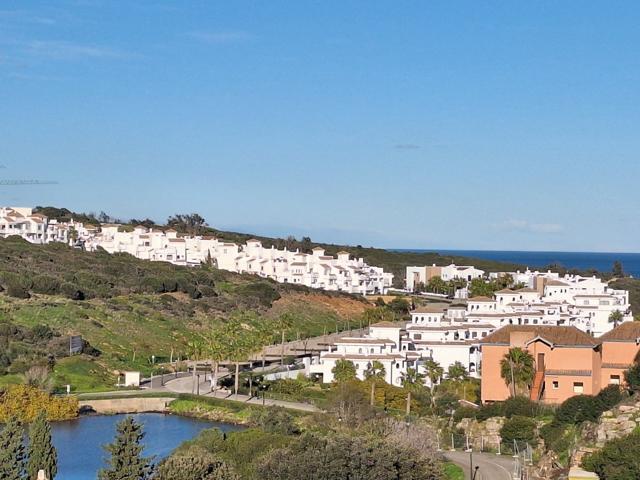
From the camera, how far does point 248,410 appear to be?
6175cm

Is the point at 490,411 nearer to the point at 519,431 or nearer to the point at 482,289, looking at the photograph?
the point at 519,431

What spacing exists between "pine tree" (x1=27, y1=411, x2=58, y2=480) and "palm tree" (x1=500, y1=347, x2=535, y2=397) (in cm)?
2864

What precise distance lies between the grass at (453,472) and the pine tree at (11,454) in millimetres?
15046

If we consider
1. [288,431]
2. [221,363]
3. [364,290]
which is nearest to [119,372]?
[221,363]

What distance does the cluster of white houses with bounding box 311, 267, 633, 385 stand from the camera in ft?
234

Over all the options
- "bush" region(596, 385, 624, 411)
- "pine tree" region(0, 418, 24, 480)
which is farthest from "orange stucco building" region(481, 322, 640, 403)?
"pine tree" region(0, 418, 24, 480)

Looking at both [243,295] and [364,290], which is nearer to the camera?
[243,295]

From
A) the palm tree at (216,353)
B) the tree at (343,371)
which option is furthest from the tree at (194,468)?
the palm tree at (216,353)

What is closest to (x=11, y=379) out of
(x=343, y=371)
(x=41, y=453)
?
(x=343, y=371)

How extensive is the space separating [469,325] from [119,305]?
2926cm

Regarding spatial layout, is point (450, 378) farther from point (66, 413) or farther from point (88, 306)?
point (88, 306)

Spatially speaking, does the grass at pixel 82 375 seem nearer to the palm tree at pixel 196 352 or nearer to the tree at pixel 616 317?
the palm tree at pixel 196 352

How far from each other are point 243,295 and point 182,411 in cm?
4712

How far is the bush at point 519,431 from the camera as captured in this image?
170 feet
